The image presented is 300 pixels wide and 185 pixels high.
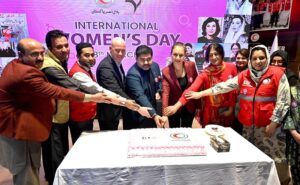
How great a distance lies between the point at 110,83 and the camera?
7.30 feet

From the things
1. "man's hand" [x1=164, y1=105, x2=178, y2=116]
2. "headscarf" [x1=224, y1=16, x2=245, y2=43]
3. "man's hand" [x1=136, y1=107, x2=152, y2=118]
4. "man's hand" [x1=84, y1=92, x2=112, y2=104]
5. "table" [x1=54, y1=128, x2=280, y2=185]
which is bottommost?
"table" [x1=54, y1=128, x2=280, y2=185]

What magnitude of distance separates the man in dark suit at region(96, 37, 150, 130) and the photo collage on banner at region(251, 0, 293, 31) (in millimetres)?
3735

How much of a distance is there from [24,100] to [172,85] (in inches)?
51.6

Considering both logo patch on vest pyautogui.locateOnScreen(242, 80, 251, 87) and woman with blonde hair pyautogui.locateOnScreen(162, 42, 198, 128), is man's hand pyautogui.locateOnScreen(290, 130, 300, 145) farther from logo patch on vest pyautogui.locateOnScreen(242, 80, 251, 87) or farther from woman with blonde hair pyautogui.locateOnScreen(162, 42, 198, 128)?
woman with blonde hair pyautogui.locateOnScreen(162, 42, 198, 128)

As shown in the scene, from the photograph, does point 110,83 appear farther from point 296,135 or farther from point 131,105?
point 296,135

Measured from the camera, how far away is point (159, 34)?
419cm

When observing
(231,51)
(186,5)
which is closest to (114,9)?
(186,5)

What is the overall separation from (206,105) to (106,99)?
1.01 metres

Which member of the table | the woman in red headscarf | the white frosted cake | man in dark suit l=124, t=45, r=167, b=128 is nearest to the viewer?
the table

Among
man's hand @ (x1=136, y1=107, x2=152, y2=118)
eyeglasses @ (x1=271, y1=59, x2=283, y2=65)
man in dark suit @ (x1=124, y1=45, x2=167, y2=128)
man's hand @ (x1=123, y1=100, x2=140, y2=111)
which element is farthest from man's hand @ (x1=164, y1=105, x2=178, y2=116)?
eyeglasses @ (x1=271, y1=59, x2=283, y2=65)

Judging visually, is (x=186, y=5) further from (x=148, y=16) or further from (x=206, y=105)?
(x=206, y=105)

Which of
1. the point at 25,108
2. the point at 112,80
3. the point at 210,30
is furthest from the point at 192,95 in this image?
the point at 210,30

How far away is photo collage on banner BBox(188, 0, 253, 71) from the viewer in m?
4.18

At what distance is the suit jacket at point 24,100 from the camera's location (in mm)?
1654
